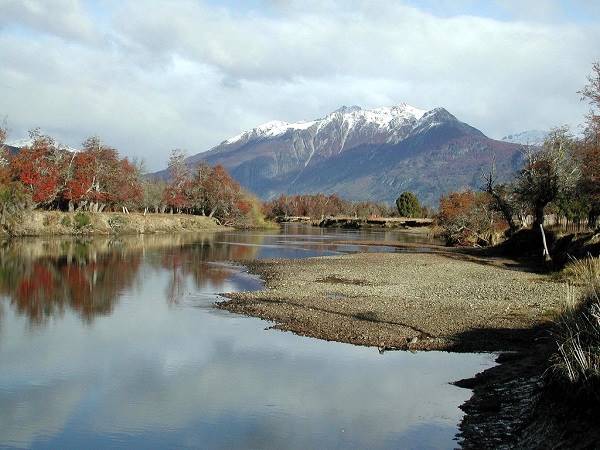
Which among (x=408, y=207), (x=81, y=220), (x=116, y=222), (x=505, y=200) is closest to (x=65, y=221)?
(x=81, y=220)

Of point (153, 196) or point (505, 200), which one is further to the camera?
point (153, 196)

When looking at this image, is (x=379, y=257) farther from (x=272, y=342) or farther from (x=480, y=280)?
(x=272, y=342)

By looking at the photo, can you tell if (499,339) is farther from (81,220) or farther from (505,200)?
(81,220)

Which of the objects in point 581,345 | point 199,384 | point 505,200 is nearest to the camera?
point 581,345

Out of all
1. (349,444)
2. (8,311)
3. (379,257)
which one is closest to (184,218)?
(379,257)

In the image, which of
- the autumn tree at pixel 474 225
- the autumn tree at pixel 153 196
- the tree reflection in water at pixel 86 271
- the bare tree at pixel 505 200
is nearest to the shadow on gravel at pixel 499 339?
the tree reflection in water at pixel 86 271

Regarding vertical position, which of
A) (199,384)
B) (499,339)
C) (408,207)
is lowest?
(199,384)

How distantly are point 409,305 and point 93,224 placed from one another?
6317 cm

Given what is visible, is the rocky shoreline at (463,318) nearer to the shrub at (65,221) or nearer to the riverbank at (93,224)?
the riverbank at (93,224)

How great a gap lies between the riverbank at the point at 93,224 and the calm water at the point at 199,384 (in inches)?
1828

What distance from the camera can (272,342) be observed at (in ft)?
66.1

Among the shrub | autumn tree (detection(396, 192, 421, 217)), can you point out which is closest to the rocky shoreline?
→ the shrub

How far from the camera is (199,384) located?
15742 millimetres

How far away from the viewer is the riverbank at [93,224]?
70.6m
